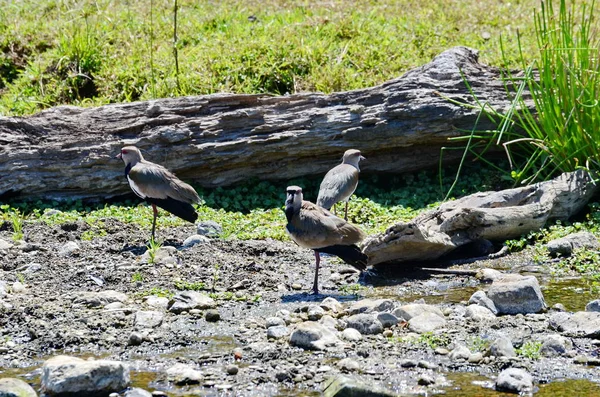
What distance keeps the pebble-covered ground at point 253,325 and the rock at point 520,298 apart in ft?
0.29

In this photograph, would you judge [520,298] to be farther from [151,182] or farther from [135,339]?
[151,182]

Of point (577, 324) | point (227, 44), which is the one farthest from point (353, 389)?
point (227, 44)

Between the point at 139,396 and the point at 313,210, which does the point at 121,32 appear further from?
the point at 139,396

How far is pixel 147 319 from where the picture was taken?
608 cm

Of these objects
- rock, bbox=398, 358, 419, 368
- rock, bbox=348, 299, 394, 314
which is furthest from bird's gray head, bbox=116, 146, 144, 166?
rock, bbox=398, 358, 419, 368

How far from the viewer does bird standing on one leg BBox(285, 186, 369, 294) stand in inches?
270

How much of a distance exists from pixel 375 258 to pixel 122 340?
99.6 inches

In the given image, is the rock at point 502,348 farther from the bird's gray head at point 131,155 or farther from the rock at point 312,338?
the bird's gray head at point 131,155

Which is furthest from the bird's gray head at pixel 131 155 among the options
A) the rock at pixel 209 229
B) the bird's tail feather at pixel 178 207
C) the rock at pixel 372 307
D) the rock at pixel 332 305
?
the rock at pixel 372 307

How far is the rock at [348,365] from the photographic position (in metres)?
5.20

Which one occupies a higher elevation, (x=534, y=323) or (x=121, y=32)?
(x=121, y=32)

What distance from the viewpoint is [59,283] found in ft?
23.1

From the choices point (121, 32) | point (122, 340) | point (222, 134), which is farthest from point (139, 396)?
point (121, 32)

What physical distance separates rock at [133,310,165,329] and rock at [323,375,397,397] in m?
1.77
